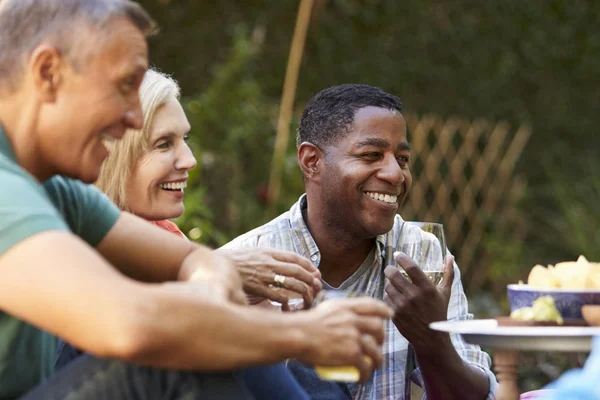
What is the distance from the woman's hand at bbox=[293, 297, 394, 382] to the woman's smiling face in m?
1.50

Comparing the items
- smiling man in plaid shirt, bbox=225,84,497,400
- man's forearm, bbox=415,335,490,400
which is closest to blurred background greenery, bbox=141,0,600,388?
smiling man in plaid shirt, bbox=225,84,497,400

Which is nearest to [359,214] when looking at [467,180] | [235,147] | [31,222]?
[31,222]

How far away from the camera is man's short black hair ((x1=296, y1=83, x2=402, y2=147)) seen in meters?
3.65

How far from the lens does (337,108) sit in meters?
3.73

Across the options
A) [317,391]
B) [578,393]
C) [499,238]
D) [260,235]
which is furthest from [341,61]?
[578,393]

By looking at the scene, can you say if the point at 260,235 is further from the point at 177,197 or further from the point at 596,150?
the point at 596,150

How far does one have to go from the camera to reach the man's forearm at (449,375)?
9.87 feet

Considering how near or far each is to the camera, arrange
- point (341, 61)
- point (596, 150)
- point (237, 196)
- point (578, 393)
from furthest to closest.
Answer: point (596, 150)
point (341, 61)
point (237, 196)
point (578, 393)

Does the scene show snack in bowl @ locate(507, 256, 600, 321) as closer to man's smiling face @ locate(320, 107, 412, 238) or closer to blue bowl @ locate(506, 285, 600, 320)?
blue bowl @ locate(506, 285, 600, 320)

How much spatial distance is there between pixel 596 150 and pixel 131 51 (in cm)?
666

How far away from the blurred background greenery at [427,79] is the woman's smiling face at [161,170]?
9.47ft

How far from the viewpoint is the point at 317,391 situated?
2920 millimetres

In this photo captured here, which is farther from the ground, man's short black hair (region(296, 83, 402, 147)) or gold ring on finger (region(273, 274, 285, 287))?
man's short black hair (region(296, 83, 402, 147))

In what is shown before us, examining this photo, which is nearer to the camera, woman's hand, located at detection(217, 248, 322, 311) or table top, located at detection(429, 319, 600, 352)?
table top, located at detection(429, 319, 600, 352)
